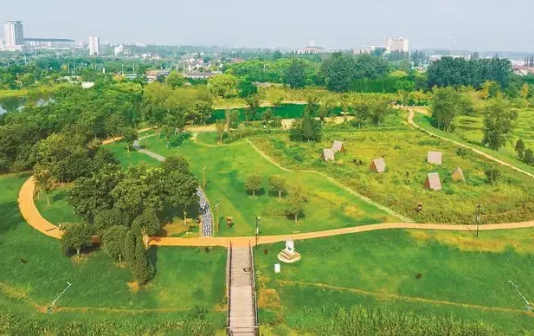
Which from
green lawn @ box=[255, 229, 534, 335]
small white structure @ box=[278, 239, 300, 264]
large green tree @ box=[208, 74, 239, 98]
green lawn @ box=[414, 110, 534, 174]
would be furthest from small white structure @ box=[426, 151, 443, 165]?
large green tree @ box=[208, 74, 239, 98]

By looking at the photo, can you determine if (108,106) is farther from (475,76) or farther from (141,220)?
(475,76)

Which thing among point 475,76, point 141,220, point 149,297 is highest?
point 475,76

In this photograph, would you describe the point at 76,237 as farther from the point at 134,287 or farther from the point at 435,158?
the point at 435,158

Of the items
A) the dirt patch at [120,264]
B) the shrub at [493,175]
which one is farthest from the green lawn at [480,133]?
the dirt patch at [120,264]

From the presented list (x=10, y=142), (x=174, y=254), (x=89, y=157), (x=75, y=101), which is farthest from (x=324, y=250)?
(x=75, y=101)

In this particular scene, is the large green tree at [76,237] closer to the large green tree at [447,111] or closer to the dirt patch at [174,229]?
the dirt patch at [174,229]

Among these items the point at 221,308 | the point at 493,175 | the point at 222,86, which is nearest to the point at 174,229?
the point at 221,308
